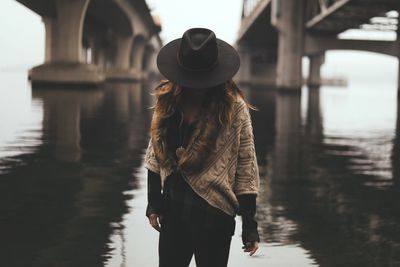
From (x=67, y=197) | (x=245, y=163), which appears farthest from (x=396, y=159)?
(x=245, y=163)

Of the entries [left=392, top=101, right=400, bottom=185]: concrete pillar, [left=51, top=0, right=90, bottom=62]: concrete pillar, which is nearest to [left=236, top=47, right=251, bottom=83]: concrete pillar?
[left=51, top=0, right=90, bottom=62]: concrete pillar

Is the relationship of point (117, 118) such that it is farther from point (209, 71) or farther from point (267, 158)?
point (209, 71)

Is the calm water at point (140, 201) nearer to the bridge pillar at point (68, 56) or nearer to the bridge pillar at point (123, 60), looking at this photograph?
the bridge pillar at point (68, 56)

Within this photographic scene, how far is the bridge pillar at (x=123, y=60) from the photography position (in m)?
79.4

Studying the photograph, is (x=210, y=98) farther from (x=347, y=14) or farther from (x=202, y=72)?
(x=347, y=14)

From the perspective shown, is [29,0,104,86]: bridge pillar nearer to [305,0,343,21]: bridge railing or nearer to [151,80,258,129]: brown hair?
[305,0,343,21]: bridge railing

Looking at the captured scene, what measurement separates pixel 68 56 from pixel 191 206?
4152 centimetres

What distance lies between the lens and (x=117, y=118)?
62.9ft

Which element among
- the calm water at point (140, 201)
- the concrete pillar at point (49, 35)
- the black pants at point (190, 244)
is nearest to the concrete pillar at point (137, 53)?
the concrete pillar at point (49, 35)

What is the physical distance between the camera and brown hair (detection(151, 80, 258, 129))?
273 centimetres

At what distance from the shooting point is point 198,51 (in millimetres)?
2654

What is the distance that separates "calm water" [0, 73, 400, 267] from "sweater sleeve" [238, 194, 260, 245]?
201 centimetres

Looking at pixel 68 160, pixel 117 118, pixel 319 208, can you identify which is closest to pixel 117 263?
pixel 319 208

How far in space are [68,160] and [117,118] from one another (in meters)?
9.27
